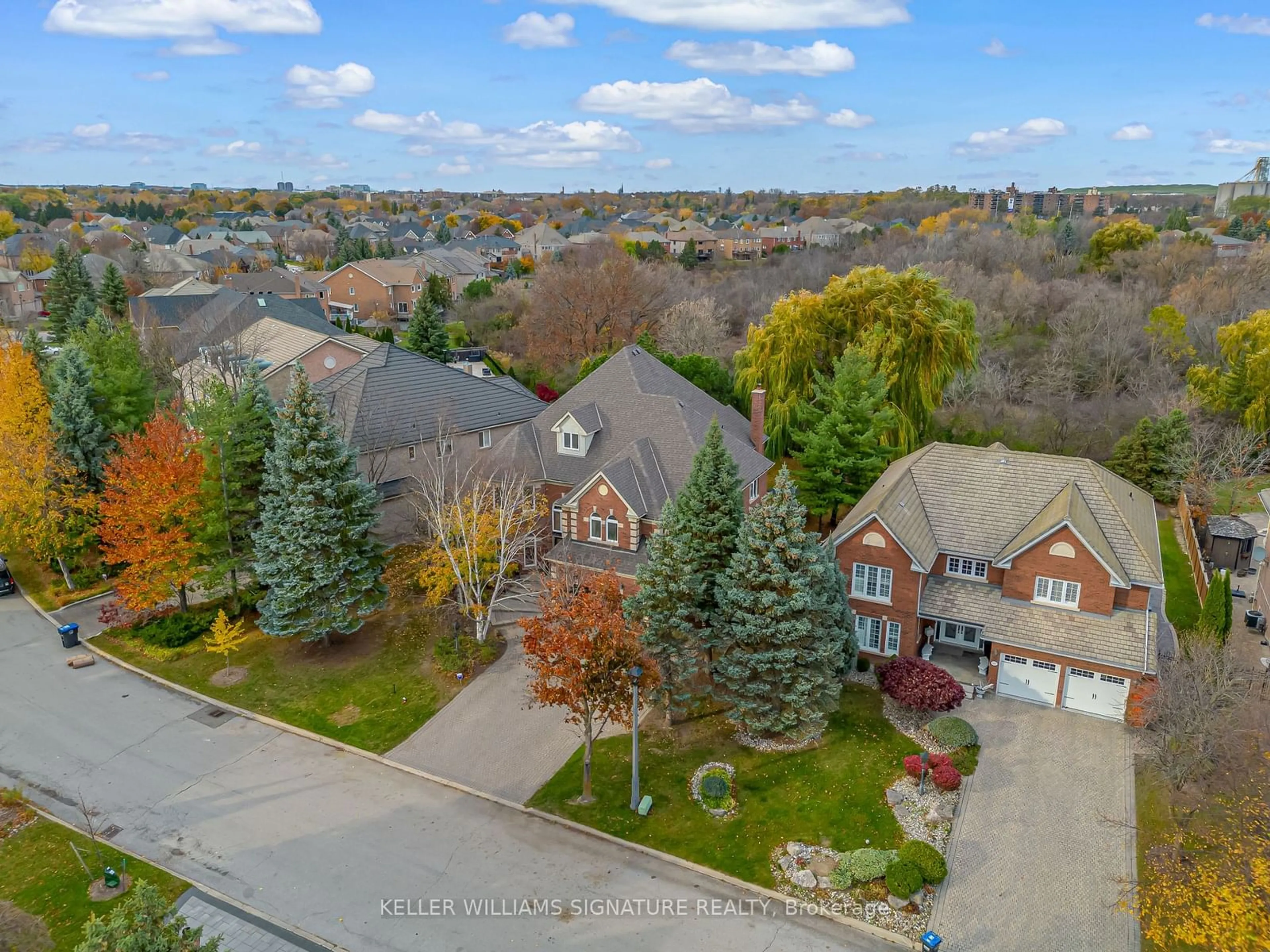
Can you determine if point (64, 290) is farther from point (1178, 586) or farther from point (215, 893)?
point (1178, 586)

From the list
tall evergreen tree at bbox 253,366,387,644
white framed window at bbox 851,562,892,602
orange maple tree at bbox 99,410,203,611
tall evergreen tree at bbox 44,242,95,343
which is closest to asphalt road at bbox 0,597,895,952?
tall evergreen tree at bbox 253,366,387,644

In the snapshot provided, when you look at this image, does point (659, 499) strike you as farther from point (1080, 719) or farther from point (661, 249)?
point (661, 249)

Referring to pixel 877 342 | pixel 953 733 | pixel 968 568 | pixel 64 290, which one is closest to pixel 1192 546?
pixel 968 568

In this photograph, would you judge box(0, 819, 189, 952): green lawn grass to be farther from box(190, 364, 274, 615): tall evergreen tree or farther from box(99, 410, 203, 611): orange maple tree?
box(190, 364, 274, 615): tall evergreen tree

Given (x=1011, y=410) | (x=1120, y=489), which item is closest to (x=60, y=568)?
(x=1120, y=489)

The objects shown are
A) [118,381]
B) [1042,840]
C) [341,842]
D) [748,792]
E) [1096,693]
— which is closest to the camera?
[1042,840]

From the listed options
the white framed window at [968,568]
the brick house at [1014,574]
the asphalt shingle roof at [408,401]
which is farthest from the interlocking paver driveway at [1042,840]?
the asphalt shingle roof at [408,401]

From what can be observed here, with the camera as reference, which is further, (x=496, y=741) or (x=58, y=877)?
(x=496, y=741)
